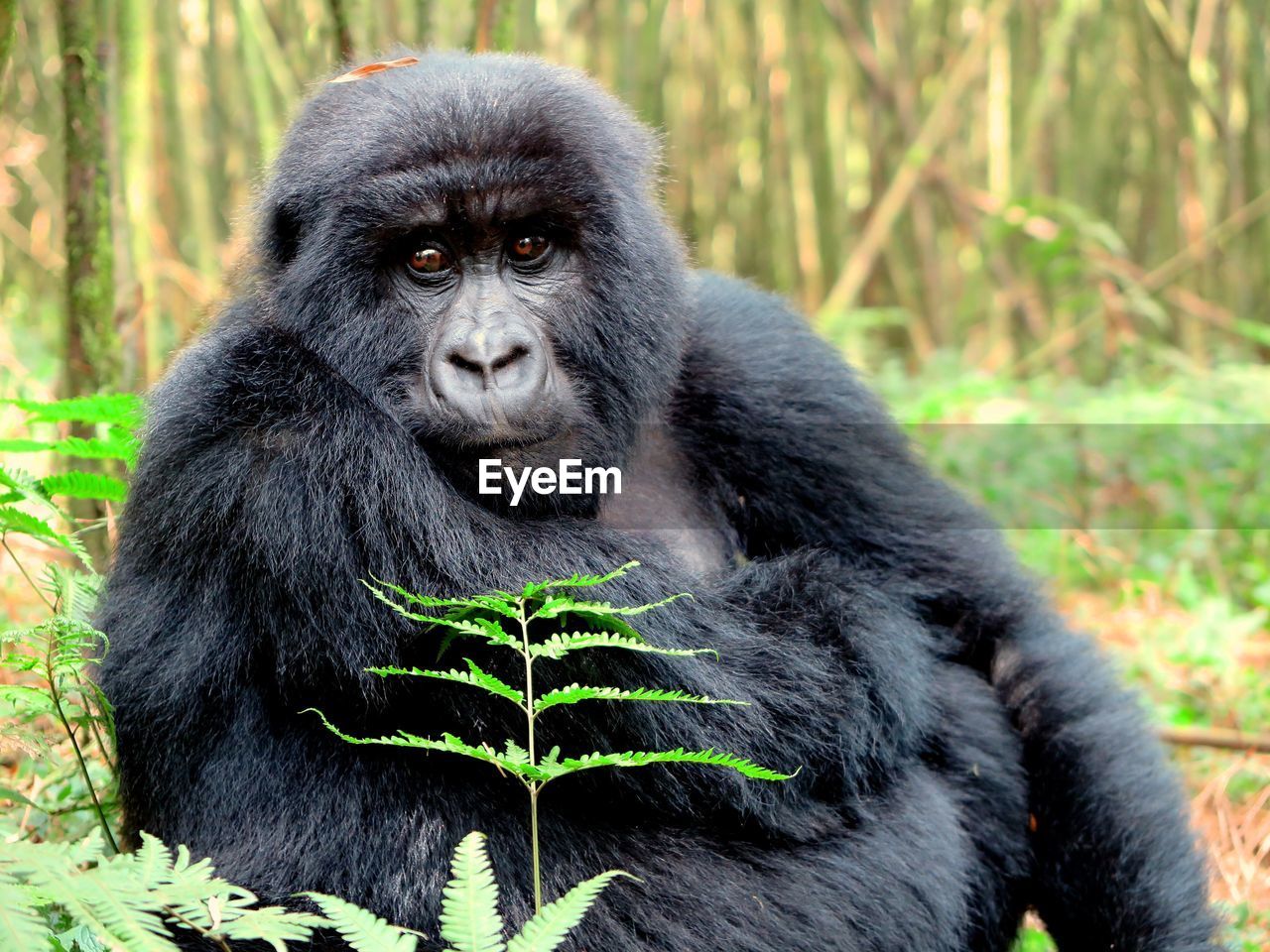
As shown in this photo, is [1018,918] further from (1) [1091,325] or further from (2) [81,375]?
(1) [1091,325]

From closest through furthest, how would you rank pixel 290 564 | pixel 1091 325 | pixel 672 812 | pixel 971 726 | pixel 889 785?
pixel 290 564 → pixel 672 812 → pixel 889 785 → pixel 971 726 → pixel 1091 325

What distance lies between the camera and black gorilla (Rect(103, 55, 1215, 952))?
2.54m

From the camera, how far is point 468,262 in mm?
2822

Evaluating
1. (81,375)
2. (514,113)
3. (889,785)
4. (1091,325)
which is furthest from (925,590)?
(1091,325)

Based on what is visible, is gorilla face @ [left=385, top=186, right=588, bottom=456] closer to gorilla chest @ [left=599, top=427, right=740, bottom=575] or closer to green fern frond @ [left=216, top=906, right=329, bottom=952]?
gorilla chest @ [left=599, top=427, right=740, bottom=575]

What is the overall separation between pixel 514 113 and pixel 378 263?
1.39ft

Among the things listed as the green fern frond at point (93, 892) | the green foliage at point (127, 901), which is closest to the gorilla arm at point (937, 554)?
the green foliage at point (127, 901)

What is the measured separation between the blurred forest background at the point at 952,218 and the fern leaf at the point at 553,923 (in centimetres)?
196

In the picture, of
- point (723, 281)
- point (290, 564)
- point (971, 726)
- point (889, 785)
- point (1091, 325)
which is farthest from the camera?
point (1091, 325)

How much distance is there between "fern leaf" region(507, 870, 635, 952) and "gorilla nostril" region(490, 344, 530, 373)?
45.1 inches

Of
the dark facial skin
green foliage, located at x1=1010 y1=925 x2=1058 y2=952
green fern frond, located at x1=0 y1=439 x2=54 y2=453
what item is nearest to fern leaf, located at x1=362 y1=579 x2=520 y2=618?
the dark facial skin

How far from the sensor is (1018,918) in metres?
3.20

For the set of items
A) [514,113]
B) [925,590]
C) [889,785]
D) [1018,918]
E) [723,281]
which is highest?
[514,113]

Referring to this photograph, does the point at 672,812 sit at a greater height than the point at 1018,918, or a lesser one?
greater
